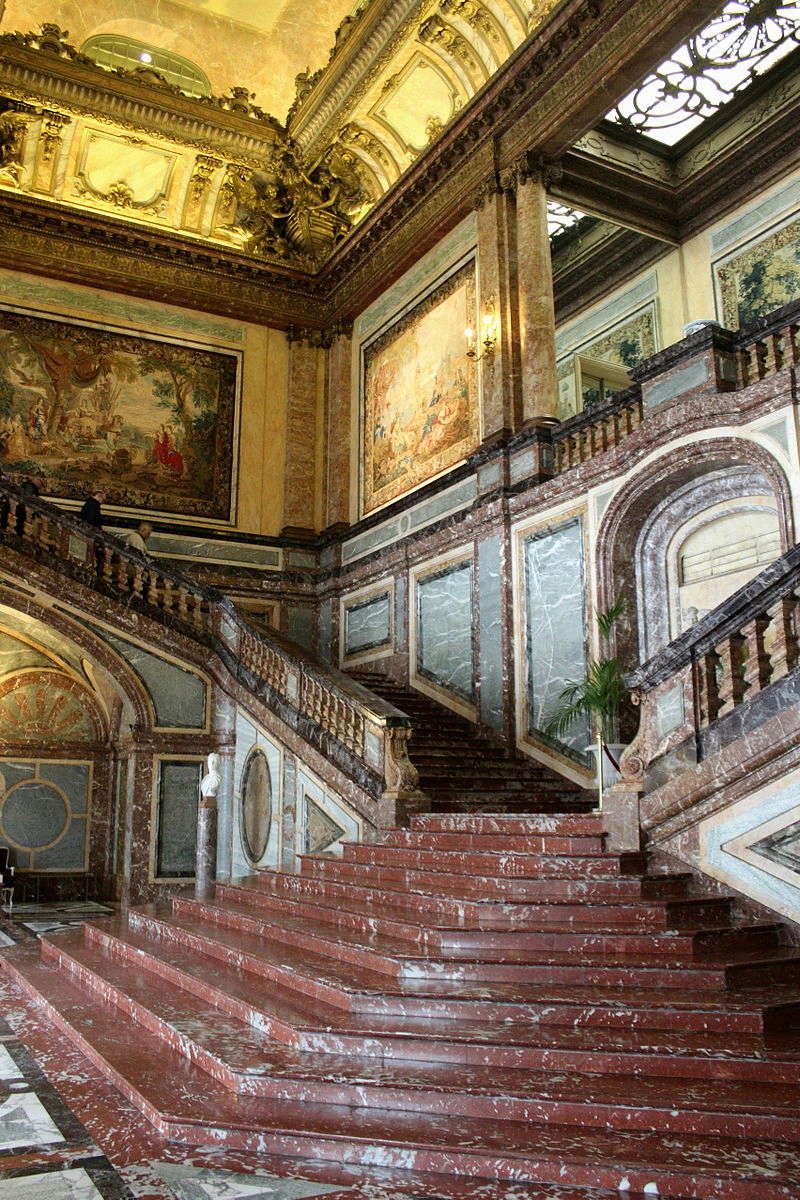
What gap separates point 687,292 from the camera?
13430 millimetres

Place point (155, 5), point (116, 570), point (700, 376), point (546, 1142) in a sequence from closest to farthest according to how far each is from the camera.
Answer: point (546, 1142)
point (700, 376)
point (116, 570)
point (155, 5)

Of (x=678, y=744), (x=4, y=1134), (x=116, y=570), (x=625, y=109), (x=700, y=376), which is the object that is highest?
(x=625, y=109)

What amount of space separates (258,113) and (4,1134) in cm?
1481

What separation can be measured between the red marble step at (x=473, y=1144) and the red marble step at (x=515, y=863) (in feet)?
7.40

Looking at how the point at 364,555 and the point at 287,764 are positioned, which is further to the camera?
the point at 364,555

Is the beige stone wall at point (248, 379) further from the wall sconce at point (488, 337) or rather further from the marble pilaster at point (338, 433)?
the wall sconce at point (488, 337)

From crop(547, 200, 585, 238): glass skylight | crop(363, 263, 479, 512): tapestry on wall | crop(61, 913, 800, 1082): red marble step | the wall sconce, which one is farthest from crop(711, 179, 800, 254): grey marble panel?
crop(61, 913, 800, 1082): red marble step

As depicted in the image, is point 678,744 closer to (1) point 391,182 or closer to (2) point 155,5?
(1) point 391,182

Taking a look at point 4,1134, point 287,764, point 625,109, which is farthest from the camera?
point 625,109

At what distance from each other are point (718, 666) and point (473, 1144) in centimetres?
333

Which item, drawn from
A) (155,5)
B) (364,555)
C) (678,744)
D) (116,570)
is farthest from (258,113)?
(678,744)

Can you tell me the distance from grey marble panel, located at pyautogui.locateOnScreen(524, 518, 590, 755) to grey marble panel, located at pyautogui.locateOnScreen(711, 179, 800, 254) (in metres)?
5.23

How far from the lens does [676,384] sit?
916 cm

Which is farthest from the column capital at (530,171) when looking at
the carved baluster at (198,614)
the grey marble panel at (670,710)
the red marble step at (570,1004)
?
the red marble step at (570,1004)
